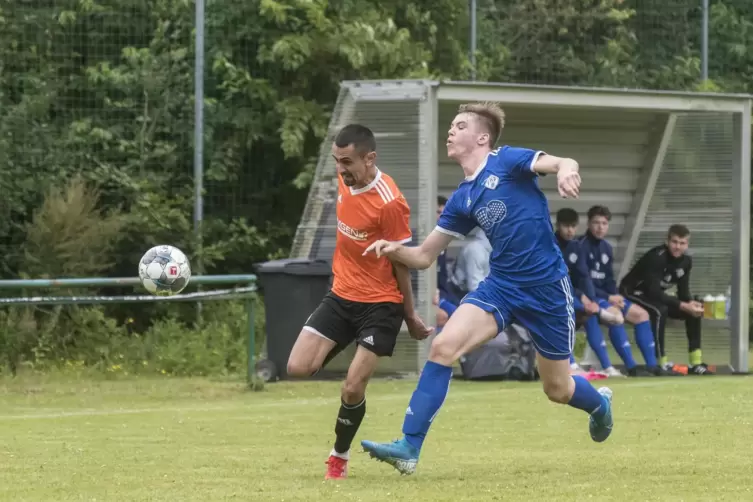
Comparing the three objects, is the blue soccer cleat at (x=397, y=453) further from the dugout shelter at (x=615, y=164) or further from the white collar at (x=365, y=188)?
the dugout shelter at (x=615, y=164)

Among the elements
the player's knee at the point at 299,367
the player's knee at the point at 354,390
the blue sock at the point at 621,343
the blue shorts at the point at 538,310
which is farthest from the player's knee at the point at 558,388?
the blue sock at the point at 621,343

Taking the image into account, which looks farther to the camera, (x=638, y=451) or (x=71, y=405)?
(x=71, y=405)

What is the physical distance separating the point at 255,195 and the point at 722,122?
5454 mm

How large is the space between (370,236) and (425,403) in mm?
Result: 1184

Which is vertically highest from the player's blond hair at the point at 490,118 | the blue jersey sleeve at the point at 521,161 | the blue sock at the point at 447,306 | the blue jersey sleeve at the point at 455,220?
the player's blond hair at the point at 490,118

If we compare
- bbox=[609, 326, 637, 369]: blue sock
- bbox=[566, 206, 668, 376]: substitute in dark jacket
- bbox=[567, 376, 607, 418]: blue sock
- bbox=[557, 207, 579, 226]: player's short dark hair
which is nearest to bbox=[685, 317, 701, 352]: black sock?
bbox=[566, 206, 668, 376]: substitute in dark jacket

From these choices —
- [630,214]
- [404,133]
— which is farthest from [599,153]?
[404,133]

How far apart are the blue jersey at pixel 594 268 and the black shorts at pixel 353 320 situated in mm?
7931

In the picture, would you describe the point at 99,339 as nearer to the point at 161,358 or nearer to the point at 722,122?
the point at 161,358

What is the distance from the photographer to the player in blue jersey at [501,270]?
8148mm

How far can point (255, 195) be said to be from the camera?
18250 millimetres

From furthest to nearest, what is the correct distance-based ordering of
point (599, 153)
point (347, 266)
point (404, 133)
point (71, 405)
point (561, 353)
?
point (599, 153)
point (404, 133)
point (71, 405)
point (347, 266)
point (561, 353)

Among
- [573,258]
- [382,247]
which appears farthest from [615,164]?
[382,247]

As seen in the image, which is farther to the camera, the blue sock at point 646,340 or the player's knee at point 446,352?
the blue sock at point 646,340
